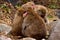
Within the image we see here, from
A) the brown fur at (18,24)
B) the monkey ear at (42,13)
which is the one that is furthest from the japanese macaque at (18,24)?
the monkey ear at (42,13)

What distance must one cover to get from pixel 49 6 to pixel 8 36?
1080 centimetres

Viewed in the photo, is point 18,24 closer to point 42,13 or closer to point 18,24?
point 18,24

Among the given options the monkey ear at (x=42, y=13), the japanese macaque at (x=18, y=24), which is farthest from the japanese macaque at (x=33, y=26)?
the monkey ear at (x=42, y=13)

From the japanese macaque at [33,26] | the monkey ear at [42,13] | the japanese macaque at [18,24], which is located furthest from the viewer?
the monkey ear at [42,13]

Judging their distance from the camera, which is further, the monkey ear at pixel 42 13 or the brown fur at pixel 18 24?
the monkey ear at pixel 42 13

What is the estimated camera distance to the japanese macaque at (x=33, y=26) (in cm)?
663

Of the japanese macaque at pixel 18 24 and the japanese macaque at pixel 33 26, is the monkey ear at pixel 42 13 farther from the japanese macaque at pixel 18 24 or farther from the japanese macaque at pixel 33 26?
the japanese macaque at pixel 33 26

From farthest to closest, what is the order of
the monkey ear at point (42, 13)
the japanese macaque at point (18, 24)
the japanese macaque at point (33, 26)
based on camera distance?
the monkey ear at point (42, 13), the japanese macaque at point (18, 24), the japanese macaque at point (33, 26)

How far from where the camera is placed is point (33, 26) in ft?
21.9

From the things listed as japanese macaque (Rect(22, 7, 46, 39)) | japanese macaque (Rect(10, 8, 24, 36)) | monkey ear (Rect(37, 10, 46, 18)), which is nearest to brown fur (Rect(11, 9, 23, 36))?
japanese macaque (Rect(10, 8, 24, 36))

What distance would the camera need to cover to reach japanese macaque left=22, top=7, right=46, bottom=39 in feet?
21.8

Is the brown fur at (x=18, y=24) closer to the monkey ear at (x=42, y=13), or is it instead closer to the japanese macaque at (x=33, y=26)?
the japanese macaque at (x=33, y=26)

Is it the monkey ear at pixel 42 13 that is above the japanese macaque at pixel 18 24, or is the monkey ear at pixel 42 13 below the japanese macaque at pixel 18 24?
above

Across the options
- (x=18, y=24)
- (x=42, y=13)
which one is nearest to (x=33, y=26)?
(x=18, y=24)
